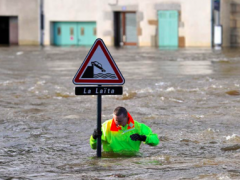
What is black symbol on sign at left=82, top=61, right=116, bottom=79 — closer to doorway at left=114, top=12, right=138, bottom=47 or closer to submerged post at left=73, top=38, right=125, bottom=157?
submerged post at left=73, top=38, right=125, bottom=157

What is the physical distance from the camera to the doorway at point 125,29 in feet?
139

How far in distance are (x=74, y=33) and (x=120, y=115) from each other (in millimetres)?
34611

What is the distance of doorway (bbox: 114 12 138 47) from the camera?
4222cm

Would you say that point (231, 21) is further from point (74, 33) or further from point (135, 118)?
point (135, 118)

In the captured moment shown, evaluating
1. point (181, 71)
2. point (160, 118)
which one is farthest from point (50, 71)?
point (160, 118)

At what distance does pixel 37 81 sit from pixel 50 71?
3230 millimetres

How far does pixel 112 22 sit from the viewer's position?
42.2m

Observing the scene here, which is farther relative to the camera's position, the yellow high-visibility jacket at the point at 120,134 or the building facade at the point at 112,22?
the building facade at the point at 112,22

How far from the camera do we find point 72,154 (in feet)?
38.5

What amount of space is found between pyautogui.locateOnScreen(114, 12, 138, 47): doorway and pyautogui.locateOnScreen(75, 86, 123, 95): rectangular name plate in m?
32.3

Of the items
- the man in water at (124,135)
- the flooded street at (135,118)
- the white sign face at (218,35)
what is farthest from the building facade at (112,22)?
the man in water at (124,135)

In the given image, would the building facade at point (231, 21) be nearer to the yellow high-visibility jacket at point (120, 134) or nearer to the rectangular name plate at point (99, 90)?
the yellow high-visibility jacket at point (120, 134)

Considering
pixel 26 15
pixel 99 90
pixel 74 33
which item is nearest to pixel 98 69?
pixel 99 90

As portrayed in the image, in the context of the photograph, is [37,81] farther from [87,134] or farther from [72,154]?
[72,154]
